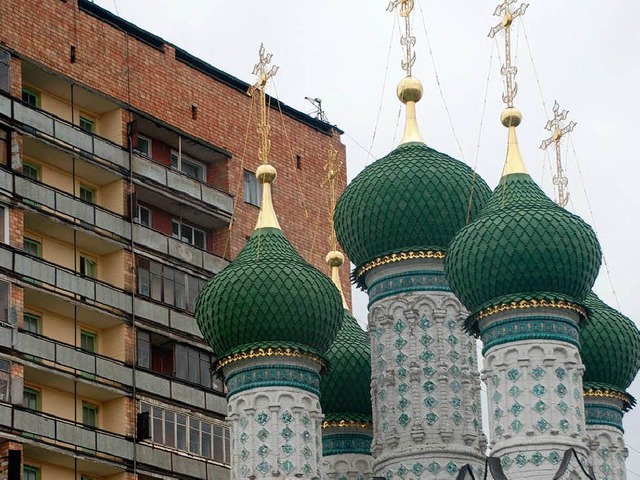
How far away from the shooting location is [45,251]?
135 ft

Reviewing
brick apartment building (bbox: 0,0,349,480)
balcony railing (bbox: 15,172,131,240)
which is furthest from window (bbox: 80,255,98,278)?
balcony railing (bbox: 15,172,131,240)

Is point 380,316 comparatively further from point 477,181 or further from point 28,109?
point 28,109

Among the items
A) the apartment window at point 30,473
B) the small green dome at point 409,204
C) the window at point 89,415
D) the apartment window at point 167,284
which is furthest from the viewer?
the apartment window at point 167,284

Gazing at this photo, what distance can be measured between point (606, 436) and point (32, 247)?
11.8 metres

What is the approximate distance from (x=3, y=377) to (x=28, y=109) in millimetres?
5194

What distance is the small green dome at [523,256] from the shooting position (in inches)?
1214

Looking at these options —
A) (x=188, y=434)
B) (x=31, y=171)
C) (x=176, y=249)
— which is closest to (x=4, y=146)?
(x=31, y=171)

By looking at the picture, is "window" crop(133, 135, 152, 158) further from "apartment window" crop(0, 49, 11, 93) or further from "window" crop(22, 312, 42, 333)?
"window" crop(22, 312, 42, 333)

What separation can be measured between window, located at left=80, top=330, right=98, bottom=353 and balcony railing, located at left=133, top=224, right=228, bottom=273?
81.2 inches

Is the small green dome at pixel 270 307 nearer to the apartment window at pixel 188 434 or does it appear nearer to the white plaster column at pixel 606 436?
the white plaster column at pixel 606 436

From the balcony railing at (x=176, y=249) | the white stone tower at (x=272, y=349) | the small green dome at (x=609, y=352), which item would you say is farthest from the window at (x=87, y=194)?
the small green dome at (x=609, y=352)

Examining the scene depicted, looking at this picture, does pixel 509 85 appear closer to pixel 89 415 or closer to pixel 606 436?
pixel 606 436

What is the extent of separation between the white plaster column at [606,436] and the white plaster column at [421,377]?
223 centimetres

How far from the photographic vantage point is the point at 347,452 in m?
34.7
